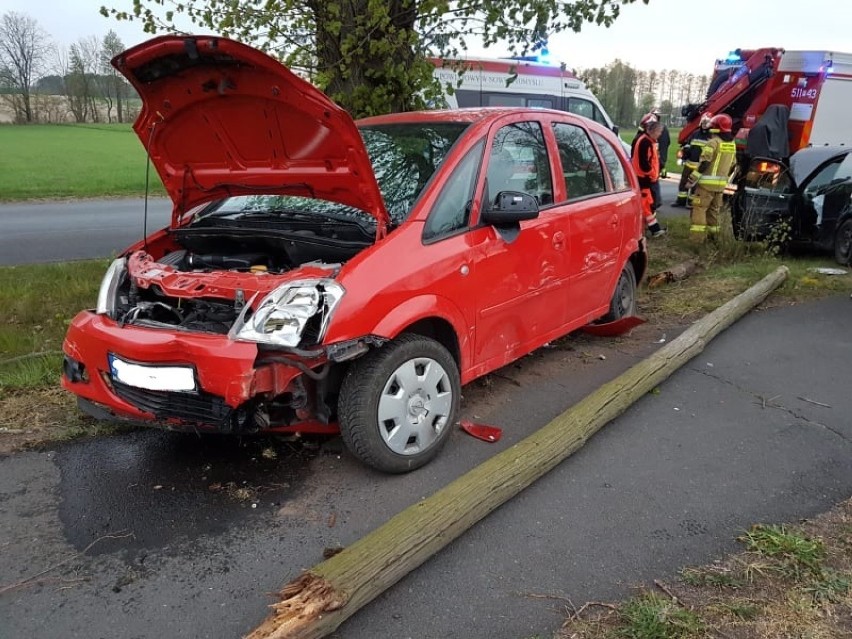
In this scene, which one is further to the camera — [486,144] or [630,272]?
[630,272]

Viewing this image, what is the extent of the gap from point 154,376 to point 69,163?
3024 centimetres

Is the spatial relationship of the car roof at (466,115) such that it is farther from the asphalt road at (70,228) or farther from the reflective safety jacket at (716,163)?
the asphalt road at (70,228)

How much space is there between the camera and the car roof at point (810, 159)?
28.7 ft

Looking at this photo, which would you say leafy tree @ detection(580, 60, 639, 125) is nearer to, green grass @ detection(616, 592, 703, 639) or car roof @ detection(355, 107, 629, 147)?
car roof @ detection(355, 107, 629, 147)

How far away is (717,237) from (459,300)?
6.69m

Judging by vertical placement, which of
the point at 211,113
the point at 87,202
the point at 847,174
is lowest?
the point at 87,202

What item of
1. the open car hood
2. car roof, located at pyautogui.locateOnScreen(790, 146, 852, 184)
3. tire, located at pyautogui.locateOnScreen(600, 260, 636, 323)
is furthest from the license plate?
car roof, located at pyautogui.locateOnScreen(790, 146, 852, 184)

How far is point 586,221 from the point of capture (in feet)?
15.7

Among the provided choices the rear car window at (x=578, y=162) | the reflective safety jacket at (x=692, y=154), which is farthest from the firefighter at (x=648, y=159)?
the rear car window at (x=578, y=162)

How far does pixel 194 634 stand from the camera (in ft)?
7.95

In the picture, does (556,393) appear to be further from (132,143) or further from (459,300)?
(132,143)

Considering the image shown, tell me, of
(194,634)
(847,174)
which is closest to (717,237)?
(847,174)

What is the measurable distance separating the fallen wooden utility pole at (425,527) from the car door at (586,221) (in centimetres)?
83

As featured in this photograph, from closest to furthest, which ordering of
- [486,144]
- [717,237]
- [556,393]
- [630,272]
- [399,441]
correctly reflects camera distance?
[399,441], [486,144], [556,393], [630,272], [717,237]
